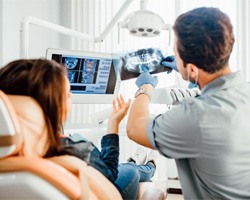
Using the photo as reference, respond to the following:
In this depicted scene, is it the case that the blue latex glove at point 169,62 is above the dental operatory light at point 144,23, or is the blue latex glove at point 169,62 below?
below

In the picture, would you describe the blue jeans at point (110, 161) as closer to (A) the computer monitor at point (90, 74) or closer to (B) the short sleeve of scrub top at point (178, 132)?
(B) the short sleeve of scrub top at point (178, 132)

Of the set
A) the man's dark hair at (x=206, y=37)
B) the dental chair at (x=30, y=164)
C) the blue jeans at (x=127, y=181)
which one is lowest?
the blue jeans at (x=127, y=181)

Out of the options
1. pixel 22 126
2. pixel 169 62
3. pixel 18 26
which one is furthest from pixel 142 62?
pixel 18 26

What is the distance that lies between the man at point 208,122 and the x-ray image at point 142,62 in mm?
424

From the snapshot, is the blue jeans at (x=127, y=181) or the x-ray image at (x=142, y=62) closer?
the blue jeans at (x=127, y=181)

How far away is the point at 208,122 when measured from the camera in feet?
3.63

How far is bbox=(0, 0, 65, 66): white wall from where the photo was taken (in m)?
2.96

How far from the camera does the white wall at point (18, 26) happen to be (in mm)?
2961

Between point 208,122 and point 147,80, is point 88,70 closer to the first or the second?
point 147,80

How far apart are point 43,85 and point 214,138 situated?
529 millimetres

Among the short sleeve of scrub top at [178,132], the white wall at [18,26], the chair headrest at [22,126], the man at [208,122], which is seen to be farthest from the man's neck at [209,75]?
the white wall at [18,26]

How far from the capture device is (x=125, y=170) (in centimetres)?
151

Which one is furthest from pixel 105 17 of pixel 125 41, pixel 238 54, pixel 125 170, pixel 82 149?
pixel 82 149

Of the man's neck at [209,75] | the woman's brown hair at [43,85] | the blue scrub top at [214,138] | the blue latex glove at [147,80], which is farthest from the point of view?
the blue latex glove at [147,80]
